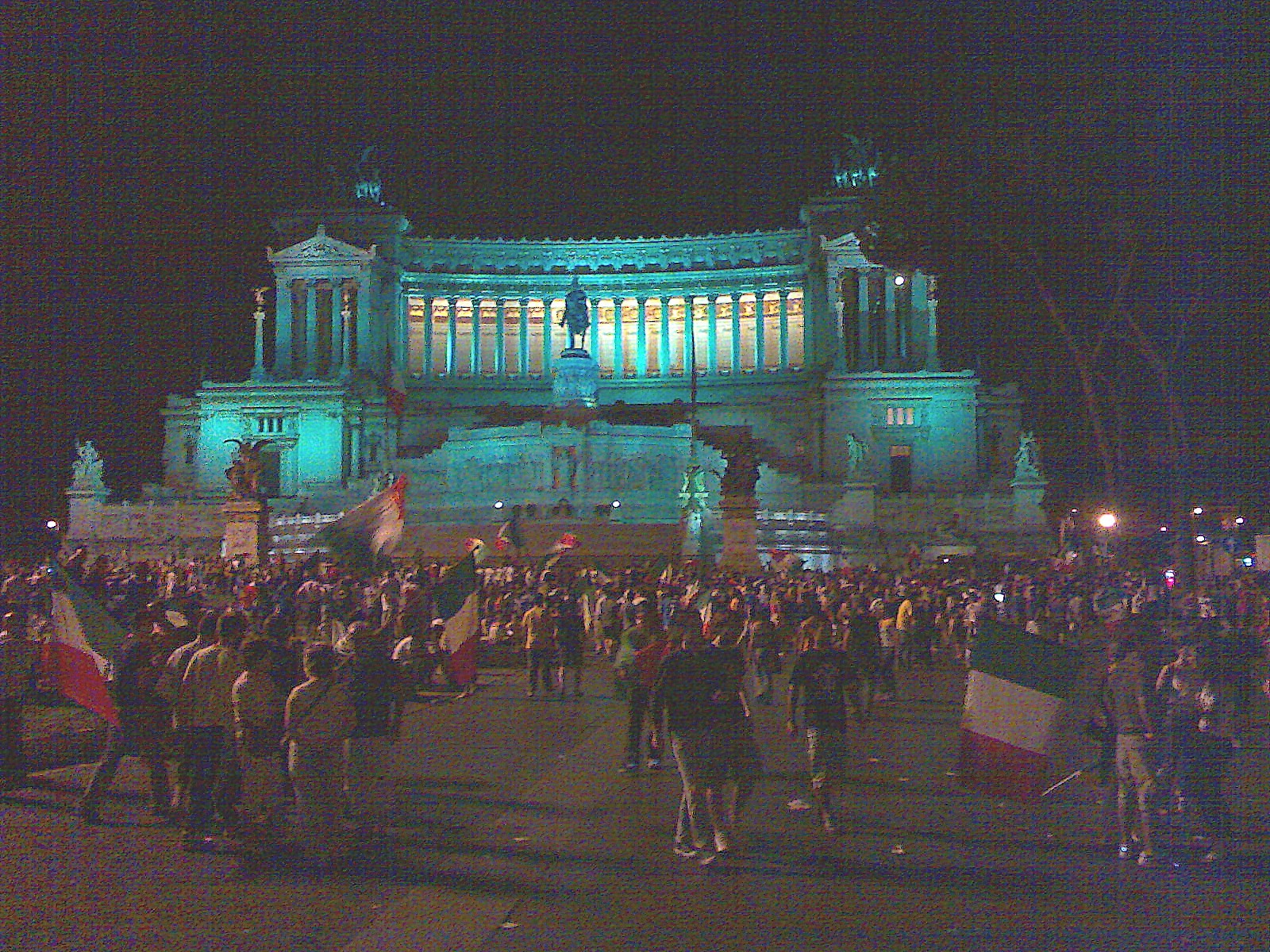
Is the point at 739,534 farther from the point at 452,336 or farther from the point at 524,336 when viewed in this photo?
the point at 452,336

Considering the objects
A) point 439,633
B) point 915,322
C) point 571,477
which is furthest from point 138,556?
point 915,322

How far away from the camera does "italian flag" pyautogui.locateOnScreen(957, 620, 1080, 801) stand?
35.8 ft

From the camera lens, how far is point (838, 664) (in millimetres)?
12422

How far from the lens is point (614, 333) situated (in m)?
93.3

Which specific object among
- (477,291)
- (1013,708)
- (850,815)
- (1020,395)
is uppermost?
(477,291)

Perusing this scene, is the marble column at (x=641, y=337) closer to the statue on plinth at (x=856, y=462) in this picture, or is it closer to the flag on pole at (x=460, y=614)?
the statue on plinth at (x=856, y=462)

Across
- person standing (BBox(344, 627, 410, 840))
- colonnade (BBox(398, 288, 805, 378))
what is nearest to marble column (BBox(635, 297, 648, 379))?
colonnade (BBox(398, 288, 805, 378))

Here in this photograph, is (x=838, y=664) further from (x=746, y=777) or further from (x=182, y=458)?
(x=182, y=458)

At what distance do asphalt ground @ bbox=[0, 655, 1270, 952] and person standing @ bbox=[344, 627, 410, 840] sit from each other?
386 mm

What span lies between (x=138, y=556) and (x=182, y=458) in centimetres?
2348

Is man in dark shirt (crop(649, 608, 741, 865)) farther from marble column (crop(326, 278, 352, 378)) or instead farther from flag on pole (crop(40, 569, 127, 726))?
marble column (crop(326, 278, 352, 378))

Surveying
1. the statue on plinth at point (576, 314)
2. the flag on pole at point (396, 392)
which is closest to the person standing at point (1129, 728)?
the statue on plinth at point (576, 314)

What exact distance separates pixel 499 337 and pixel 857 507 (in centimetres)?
3950

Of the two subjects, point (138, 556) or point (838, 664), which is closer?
point (838, 664)
